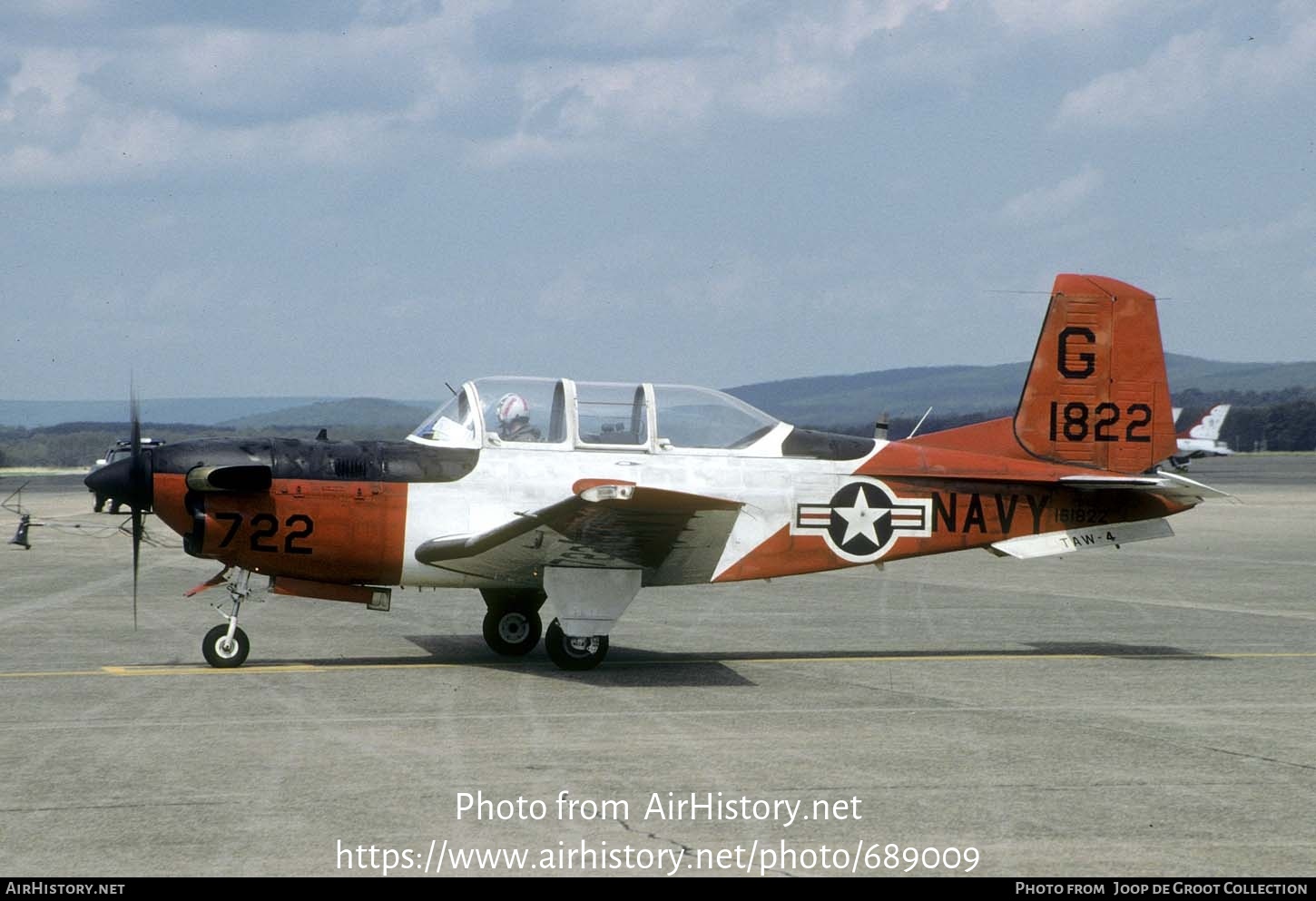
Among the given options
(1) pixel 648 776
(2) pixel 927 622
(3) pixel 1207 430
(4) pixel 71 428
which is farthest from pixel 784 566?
(4) pixel 71 428

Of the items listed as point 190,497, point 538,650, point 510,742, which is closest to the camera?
point 510,742

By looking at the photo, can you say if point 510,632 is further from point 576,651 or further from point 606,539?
point 606,539

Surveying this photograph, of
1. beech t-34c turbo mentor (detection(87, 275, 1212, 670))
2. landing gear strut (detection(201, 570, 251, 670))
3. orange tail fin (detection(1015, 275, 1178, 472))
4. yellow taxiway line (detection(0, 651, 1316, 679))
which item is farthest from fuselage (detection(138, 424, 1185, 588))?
yellow taxiway line (detection(0, 651, 1316, 679))

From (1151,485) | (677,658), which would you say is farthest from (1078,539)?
(677,658)

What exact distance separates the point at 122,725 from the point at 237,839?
3179 mm

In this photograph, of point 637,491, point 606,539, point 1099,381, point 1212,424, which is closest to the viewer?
point 637,491

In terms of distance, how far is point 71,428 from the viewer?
112 m

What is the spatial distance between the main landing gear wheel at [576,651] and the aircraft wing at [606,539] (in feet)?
1.88

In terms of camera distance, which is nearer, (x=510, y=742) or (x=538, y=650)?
(x=510, y=742)

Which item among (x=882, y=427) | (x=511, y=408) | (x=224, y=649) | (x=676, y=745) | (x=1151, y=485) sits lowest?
(x=224, y=649)

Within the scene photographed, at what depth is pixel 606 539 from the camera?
11.1 m

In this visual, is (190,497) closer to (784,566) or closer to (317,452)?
(317,452)

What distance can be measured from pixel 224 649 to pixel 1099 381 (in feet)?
26.9
